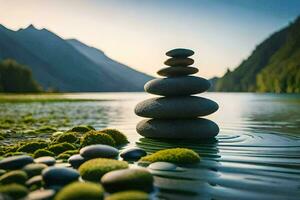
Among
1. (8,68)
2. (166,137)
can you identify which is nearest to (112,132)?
(166,137)

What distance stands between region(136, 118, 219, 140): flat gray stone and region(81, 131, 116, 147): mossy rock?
2716mm

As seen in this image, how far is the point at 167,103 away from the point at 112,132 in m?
2.63

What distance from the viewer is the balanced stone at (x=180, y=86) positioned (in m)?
16.5

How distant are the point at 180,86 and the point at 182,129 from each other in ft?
5.93

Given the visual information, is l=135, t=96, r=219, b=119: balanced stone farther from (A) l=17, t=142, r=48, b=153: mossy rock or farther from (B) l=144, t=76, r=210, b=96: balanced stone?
(A) l=17, t=142, r=48, b=153: mossy rock

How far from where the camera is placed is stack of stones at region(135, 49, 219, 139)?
634 inches

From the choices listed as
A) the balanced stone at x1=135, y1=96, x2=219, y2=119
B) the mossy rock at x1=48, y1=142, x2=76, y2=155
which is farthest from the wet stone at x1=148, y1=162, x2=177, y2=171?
the balanced stone at x1=135, y1=96, x2=219, y2=119

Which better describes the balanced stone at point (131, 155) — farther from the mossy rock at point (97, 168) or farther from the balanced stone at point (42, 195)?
the balanced stone at point (42, 195)

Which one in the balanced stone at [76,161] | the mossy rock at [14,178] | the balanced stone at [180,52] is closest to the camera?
the mossy rock at [14,178]

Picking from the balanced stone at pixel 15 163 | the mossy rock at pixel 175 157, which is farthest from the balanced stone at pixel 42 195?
the mossy rock at pixel 175 157

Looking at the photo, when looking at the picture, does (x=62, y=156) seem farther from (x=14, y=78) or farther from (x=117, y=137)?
(x=14, y=78)

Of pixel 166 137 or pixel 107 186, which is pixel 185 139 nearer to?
pixel 166 137

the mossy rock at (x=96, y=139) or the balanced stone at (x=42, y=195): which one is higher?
the mossy rock at (x=96, y=139)

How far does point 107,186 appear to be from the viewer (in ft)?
24.7
